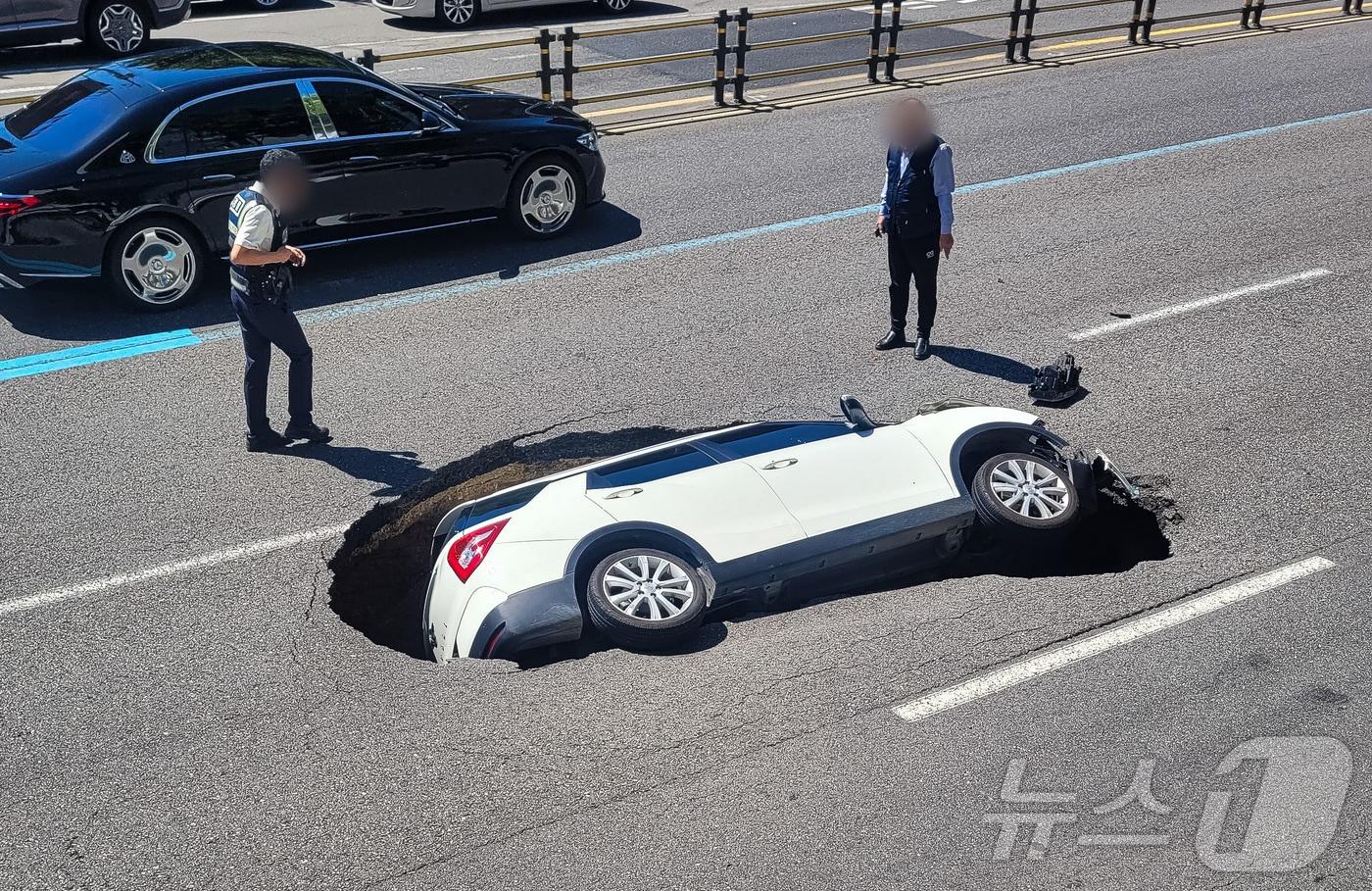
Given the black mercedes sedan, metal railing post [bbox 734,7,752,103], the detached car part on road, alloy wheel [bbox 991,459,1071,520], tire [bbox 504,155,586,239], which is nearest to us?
the detached car part on road

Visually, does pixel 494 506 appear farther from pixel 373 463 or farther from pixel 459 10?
pixel 459 10

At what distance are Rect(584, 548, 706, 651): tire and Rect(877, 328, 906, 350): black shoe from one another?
12.4ft

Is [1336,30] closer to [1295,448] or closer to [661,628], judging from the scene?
[1295,448]

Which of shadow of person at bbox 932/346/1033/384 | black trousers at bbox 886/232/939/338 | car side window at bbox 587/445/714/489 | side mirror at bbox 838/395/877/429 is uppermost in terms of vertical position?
black trousers at bbox 886/232/939/338

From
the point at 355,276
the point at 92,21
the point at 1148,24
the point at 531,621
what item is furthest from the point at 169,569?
the point at 1148,24

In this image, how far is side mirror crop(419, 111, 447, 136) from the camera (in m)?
10.3

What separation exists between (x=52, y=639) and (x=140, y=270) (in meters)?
4.30

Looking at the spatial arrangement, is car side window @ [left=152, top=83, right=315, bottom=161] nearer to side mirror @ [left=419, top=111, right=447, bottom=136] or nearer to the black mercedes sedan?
the black mercedes sedan

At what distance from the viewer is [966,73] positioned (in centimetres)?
1678

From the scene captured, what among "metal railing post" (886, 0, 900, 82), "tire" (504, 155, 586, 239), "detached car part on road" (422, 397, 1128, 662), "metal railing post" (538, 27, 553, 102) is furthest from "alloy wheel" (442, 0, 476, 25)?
"detached car part on road" (422, 397, 1128, 662)

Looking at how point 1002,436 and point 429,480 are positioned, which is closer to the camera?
point 1002,436

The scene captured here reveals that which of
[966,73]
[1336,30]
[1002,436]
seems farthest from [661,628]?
[1336,30]

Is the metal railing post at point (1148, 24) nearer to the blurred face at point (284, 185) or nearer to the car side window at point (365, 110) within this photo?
the car side window at point (365, 110)

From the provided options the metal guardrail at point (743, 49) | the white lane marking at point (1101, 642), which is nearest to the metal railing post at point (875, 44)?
the metal guardrail at point (743, 49)
